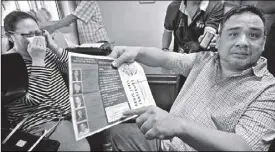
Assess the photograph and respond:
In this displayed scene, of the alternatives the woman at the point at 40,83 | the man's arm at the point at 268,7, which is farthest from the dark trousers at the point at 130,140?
the man's arm at the point at 268,7

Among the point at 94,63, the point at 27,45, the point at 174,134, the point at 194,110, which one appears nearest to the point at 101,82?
the point at 94,63

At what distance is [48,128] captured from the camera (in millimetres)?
867

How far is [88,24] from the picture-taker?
89 cm

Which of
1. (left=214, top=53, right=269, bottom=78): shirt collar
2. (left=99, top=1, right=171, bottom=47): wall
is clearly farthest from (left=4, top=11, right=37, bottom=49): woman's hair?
(left=214, top=53, right=269, bottom=78): shirt collar

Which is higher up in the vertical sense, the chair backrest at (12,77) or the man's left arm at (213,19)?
the man's left arm at (213,19)

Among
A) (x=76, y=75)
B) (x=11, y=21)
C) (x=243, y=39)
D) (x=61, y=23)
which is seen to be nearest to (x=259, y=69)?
(x=243, y=39)

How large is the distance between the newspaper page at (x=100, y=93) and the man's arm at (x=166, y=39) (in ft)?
0.87

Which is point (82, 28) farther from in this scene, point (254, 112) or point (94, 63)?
point (254, 112)

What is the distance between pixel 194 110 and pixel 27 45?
700mm

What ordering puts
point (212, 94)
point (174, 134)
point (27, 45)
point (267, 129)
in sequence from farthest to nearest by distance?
point (27, 45) → point (212, 94) → point (267, 129) → point (174, 134)

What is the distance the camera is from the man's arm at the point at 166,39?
2.21 ft

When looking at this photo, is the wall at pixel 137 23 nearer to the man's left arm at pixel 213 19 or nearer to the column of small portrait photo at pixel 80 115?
the man's left arm at pixel 213 19

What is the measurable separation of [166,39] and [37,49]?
1.70 feet

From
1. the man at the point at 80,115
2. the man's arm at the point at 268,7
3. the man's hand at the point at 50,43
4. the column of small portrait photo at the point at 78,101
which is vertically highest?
the man's arm at the point at 268,7
